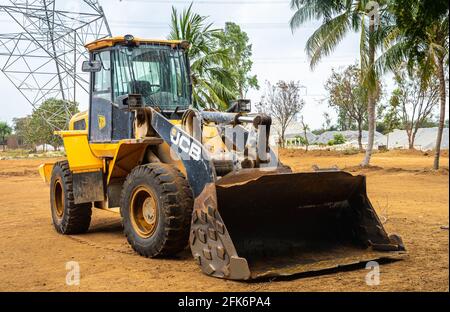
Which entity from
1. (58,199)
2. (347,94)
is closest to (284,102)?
(347,94)

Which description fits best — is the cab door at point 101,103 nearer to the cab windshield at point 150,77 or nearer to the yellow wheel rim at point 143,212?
the cab windshield at point 150,77

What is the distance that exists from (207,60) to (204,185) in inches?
667

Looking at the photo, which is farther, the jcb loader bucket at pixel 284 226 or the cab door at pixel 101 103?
the cab door at pixel 101 103

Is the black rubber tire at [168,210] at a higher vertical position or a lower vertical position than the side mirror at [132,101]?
lower

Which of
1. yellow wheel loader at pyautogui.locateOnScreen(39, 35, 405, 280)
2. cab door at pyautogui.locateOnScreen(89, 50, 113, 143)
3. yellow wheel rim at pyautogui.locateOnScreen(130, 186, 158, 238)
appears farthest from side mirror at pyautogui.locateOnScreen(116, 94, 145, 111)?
yellow wheel rim at pyautogui.locateOnScreen(130, 186, 158, 238)

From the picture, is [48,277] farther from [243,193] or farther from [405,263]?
[405,263]

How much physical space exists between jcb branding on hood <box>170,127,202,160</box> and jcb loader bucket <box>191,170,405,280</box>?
0.62 meters

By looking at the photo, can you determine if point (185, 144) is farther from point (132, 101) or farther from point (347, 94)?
point (347, 94)

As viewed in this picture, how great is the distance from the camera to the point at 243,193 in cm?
712

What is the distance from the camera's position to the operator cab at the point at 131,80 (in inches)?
368

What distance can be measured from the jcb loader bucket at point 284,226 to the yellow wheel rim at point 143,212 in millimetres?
1188

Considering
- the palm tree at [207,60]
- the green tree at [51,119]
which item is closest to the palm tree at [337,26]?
the palm tree at [207,60]

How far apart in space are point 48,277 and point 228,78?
1755 cm

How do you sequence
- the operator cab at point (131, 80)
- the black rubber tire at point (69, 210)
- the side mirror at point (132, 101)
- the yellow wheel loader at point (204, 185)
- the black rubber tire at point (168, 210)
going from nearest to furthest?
the yellow wheel loader at point (204, 185) → the black rubber tire at point (168, 210) → the side mirror at point (132, 101) → the operator cab at point (131, 80) → the black rubber tire at point (69, 210)
